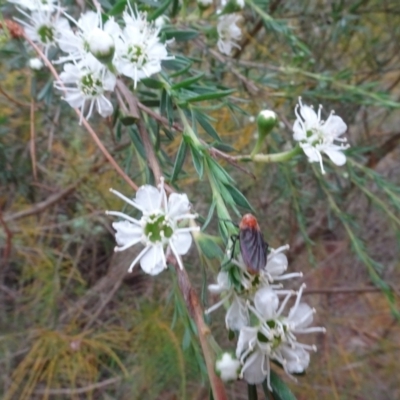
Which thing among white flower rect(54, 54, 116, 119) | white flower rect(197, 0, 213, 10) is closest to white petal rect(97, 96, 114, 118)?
white flower rect(54, 54, 116, 119)

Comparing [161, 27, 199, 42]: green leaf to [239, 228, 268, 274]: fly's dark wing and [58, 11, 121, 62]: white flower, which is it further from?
[239, 228, 268, 274]: fly's dark wing

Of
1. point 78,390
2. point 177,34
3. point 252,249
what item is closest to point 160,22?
point 177,34

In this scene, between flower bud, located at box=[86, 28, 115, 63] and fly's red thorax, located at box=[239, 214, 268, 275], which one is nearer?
fly's red thorax, located at box=[239, 214, 268, 275]

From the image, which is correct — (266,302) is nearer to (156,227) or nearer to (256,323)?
(256,323)

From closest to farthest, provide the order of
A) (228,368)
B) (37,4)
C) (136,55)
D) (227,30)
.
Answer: (228,368) → (136,55) → (37,4) → (227,30)

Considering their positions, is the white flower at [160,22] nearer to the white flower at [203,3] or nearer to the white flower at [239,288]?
the white flower at [203,3]

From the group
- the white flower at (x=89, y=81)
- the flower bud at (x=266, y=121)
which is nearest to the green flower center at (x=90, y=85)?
the white flower at (x=89, y=81)

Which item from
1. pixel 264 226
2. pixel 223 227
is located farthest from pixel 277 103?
pixel 223 227
